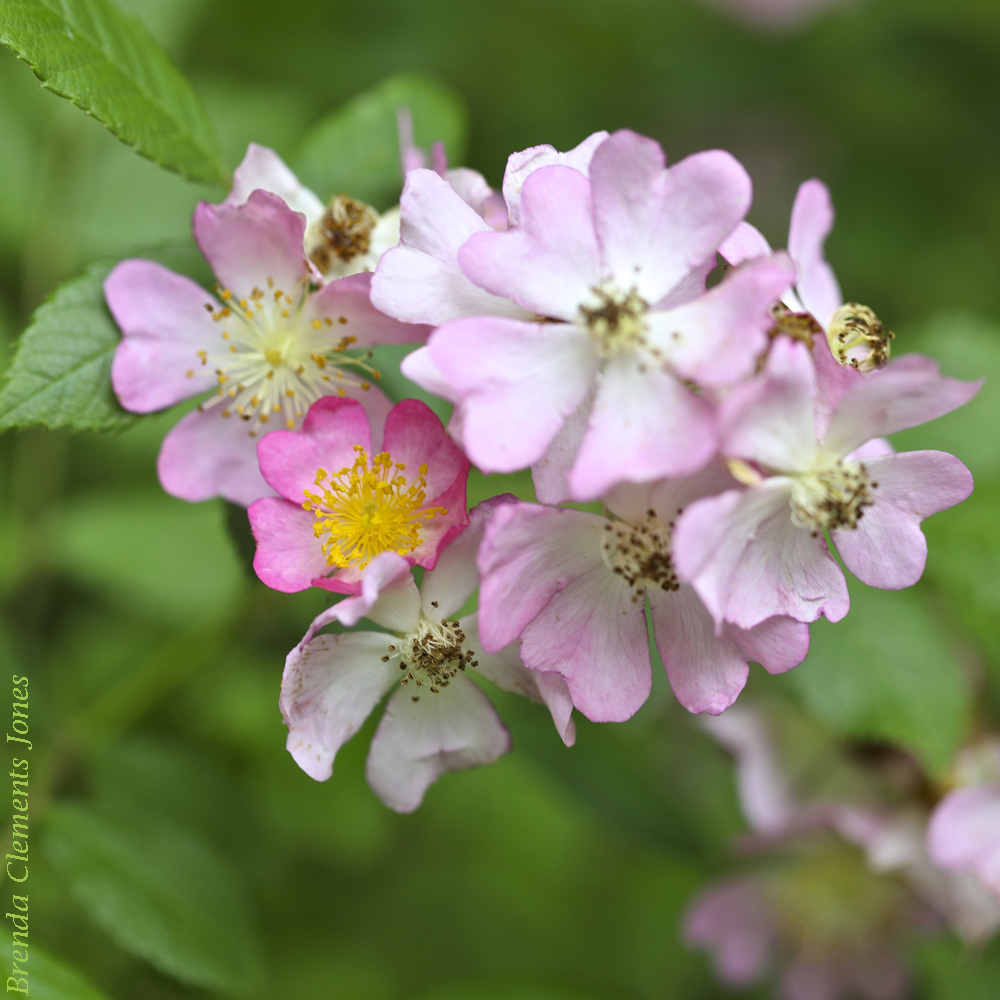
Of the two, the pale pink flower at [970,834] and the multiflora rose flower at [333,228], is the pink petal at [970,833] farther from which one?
the multiflora rose flower at [333,228]

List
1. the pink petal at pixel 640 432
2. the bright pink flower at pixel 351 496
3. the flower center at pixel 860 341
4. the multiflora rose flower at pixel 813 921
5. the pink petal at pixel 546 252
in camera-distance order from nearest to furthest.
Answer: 1. the pink petal at pixel 640 432
2. the pink petal at pixel 546 252
3. the bright pink flower at pixel 351 496
4. the flower center at pixel 860 341
5. the multiflora rose flower at pixel 813 921

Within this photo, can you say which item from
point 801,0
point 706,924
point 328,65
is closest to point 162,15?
point 328,65

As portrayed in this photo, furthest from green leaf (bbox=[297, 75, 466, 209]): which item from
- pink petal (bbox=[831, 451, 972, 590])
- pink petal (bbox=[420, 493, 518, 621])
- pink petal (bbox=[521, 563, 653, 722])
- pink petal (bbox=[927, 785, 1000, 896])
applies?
pink petal (bbox=[927, 785, 1000, 896])

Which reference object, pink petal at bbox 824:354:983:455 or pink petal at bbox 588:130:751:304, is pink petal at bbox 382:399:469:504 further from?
pink petal at bbox 824:354:983:455

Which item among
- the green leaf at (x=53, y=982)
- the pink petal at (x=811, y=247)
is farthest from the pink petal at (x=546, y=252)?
the green leaf at (x=53, y=982)

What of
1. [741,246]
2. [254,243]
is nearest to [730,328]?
[741,246]

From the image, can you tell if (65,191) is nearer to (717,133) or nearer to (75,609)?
(75,609)
